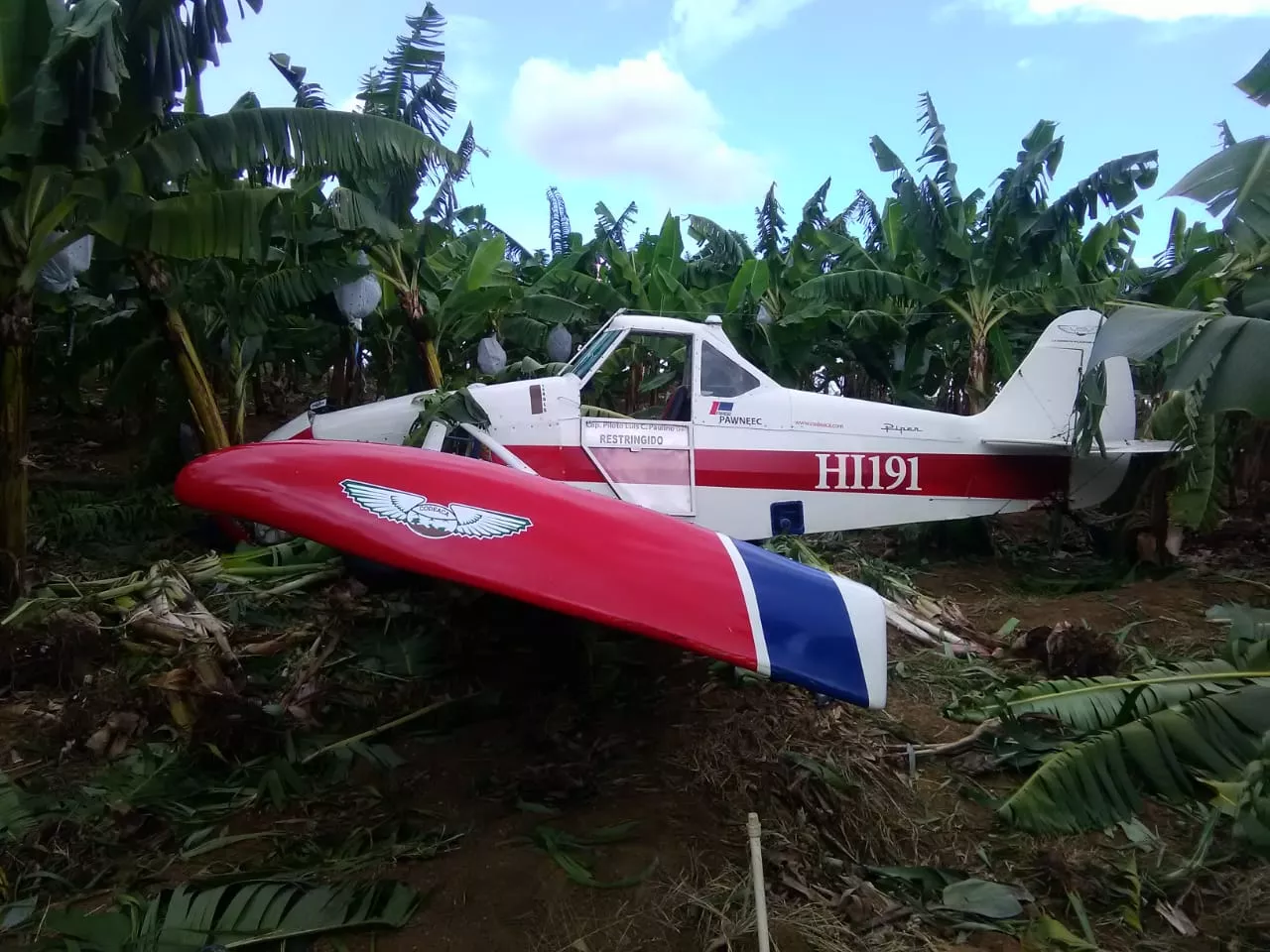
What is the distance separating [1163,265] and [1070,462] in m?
5.74

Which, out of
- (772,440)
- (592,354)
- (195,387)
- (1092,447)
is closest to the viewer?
(592,354)

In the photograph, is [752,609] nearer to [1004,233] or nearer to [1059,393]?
[1059,393]

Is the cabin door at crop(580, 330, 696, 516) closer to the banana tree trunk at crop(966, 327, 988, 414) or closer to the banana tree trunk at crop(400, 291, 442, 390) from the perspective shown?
the banana tree trunk at crop(400, 291, 442, 390)

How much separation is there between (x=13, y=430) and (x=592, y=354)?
344 centimetres

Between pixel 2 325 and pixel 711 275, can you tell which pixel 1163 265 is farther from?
pixel 2 325

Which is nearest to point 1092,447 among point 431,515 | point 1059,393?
point 1059,393

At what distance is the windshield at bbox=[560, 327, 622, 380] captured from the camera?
5.67 metres

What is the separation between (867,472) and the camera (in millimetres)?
6309

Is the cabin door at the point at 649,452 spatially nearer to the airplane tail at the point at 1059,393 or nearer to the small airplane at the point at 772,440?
the small airplane at the point at 772,440

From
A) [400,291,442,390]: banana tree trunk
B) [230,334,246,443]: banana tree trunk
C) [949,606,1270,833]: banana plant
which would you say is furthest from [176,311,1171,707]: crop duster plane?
[230,334,246,443]: banana tree trunk

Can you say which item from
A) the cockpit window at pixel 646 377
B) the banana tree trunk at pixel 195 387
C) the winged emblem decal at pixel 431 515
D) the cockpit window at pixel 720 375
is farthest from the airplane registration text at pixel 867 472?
the banana tree trunk at pixel 195 387

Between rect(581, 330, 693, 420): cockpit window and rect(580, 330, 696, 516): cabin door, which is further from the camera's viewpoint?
rect(581, 330, 693, 420): cockpit window

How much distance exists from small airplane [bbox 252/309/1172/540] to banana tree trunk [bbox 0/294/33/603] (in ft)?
4.72

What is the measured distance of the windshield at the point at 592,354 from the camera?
223 inches
